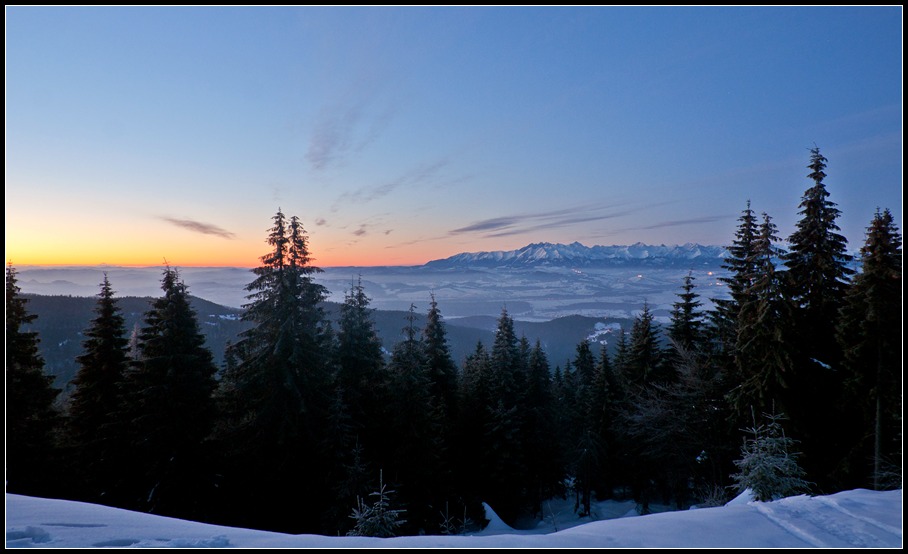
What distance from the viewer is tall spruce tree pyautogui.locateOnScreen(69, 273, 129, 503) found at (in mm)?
15500

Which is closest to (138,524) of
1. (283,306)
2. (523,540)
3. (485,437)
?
(523,540)

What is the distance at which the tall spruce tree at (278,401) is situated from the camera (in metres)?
16.4

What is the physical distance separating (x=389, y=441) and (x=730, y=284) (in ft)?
66.8

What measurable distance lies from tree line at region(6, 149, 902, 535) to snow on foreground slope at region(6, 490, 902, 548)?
22.6 feet

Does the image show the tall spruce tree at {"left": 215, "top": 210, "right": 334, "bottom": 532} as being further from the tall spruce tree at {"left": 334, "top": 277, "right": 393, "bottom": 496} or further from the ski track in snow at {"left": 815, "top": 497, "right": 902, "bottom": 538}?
the ski track in snow at {"left": 815, "top": 497, "right": 902, "bottom": 538}

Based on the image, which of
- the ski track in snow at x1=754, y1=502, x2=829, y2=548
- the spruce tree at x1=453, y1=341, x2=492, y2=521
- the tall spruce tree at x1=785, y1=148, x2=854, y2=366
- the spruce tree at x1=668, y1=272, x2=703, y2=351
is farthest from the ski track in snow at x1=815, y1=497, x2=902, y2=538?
the spruce tree at x1=453, y1=341, x2=492, y2=521

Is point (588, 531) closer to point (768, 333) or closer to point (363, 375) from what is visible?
point (768, 333)

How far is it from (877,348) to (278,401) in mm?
24559

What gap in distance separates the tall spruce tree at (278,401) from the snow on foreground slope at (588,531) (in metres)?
10.3

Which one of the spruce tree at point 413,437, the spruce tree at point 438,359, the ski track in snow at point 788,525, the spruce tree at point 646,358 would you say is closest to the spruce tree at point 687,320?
the spruce tree at point 646,358

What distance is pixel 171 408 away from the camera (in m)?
15.6

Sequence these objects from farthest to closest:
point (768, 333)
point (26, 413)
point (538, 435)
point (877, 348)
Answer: point (538, 435)
point (768, 333)
point (877, 348)
point (26, 413)

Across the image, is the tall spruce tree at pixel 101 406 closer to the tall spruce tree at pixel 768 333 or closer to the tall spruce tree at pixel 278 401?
the tall spruce tree at pixel 278 401

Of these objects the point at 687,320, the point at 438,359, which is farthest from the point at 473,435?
the point at 687,320
